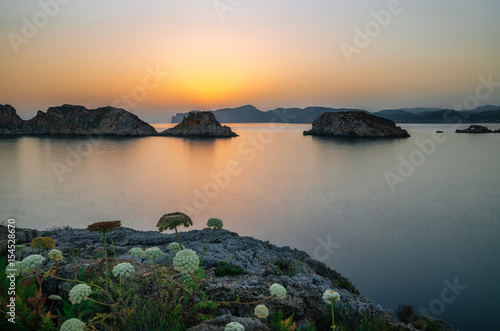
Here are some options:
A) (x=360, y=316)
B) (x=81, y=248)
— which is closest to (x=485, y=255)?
(x=360, y=316)

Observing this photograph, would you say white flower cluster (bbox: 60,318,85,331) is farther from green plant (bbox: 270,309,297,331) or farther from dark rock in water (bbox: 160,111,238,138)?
dark rock in water (bbox: 160,111,238,138)

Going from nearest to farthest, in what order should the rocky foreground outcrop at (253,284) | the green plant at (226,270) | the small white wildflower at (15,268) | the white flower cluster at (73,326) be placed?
the white flower cluster at (73,326)
the small white wildflower at (15,268)
the rocky foreground outcrop at (253,284)
the green plant at (226,270)

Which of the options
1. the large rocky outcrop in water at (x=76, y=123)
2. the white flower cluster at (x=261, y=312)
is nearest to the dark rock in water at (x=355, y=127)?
the large rocky outcrop in water at (x=76, y=123)

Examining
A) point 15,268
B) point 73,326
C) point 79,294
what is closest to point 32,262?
point 15,268

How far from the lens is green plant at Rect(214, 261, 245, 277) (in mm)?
5480

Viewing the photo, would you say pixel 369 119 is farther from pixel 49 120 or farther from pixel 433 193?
pixel 49 120

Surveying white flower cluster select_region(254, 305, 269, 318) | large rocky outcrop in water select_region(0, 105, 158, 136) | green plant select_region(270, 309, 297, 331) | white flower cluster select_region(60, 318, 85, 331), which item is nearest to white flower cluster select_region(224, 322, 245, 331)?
white flower cluster select_region(254, 305, 269, 318)

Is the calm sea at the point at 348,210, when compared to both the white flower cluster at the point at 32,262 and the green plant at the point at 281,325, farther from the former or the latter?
the white flower cluster at the point at 32,262

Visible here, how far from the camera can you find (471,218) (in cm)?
1530

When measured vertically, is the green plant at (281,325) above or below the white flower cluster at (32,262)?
below

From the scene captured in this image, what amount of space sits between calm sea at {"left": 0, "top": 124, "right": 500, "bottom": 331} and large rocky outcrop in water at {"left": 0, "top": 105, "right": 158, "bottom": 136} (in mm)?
83978
